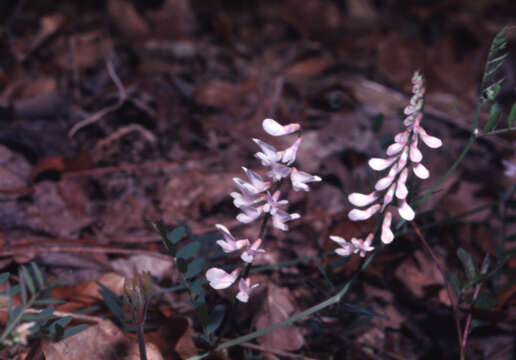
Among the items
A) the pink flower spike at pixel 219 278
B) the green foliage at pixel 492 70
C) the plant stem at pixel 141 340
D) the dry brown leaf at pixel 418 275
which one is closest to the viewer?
the plant stem at pixel 141 340

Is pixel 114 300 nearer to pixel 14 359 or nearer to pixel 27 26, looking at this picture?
pixel 14 359

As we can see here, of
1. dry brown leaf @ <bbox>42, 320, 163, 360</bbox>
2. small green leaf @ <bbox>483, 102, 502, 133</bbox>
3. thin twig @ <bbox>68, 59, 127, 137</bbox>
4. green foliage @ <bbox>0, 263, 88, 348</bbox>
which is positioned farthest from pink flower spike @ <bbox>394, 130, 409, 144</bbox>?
thin twig @ <bbox>68, 59, 127, 137</bbox>

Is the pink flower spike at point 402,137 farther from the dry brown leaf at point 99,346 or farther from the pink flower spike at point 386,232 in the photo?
the dry brown leaf at point 99,346

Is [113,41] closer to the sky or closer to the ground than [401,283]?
closer to the sky

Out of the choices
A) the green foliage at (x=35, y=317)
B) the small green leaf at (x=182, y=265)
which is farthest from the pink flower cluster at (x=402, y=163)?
the green foliage at (x=35, y=317)

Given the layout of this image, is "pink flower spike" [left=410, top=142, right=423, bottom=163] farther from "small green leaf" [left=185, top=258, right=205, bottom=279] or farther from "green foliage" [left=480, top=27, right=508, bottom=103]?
"small green leaf" [left=185, top=258, right=205, bottom=279]

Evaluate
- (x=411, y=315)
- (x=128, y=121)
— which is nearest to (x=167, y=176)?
(x=128, y=121)

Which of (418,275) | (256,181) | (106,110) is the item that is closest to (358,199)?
(256,181)
